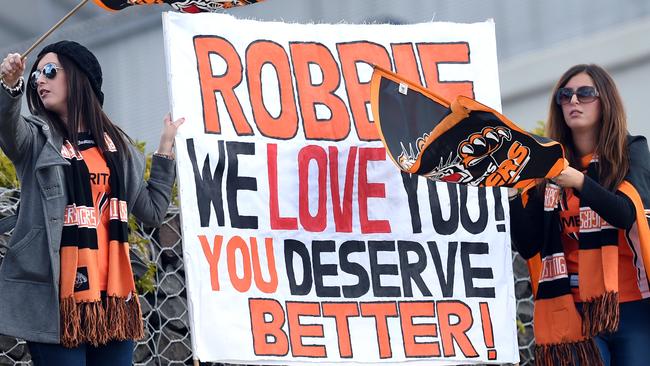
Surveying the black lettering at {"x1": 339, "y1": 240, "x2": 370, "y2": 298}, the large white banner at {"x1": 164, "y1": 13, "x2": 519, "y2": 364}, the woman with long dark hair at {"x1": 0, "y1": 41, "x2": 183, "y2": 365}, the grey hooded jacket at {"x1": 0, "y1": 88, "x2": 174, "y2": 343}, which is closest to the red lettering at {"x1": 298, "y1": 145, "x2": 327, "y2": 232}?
the large white banner at {"x1": 164, "y1": 13, "x2": 519, "y2": 364}

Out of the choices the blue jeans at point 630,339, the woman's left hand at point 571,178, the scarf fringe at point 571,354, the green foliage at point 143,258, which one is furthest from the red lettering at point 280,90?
the blue jeans at point 630,339

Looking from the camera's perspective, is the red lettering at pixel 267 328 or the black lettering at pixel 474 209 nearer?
the red lettering at pixel 267 328

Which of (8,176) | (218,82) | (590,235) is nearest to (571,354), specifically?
(590,235)

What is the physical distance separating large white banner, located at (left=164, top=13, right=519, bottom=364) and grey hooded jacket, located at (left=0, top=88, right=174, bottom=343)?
1.87 feet

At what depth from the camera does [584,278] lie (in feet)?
17.4

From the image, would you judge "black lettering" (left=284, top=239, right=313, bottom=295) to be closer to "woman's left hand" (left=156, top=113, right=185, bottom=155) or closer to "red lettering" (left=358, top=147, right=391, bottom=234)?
"red lettering" (left=358, top=147, right=391, bottom=234)

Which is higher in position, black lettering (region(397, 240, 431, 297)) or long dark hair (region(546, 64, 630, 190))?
long dark hair (region(546, 64, 630, 190))

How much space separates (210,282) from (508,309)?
1142 millimetres

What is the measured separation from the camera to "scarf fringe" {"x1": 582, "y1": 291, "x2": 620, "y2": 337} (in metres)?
5.21

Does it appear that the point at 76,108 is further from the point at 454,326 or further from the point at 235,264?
the point at 454,326

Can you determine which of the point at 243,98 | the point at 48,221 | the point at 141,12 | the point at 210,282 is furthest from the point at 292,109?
the point at 141,12

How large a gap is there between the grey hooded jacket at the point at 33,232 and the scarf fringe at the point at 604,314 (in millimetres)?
1802

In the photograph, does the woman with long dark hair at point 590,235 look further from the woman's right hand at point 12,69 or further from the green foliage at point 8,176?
the green foliage at point 8,176

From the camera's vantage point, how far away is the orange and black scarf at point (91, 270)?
490cm
